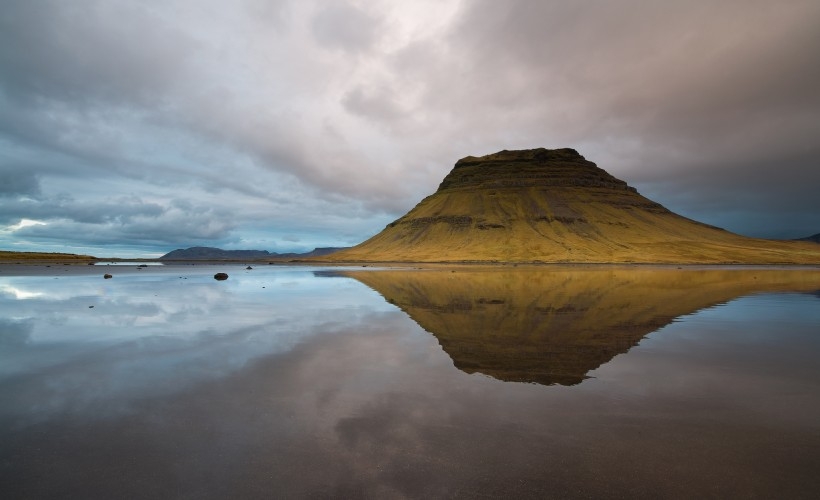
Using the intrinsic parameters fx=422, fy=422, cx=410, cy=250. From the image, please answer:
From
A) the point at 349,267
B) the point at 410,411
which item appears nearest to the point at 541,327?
the point at 410,411

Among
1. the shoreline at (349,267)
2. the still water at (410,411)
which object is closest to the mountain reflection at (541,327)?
the still water at (410,411)

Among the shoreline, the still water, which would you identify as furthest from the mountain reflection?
the shoreline

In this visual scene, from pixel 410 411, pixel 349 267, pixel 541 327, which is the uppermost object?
pixel 349 267

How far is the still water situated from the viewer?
560cm

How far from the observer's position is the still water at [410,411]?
5.60 metres

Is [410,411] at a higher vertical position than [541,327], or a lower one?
lower

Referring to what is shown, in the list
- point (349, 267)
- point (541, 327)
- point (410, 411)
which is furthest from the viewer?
point (349, 267)

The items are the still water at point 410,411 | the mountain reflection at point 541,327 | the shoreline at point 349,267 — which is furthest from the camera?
the shoreline at point 349,267

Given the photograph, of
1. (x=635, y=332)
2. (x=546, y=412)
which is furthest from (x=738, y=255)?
(x=546, y=412)

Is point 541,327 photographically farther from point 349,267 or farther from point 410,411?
point 349,267

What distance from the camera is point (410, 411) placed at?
26.7 ft

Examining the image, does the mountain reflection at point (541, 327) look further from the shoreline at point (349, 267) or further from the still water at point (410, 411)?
the shoreline at point (349, 267)

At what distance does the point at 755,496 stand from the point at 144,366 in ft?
43.0

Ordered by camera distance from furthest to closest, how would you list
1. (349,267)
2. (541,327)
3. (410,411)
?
(349,267)
(541,327)
(410,411)
